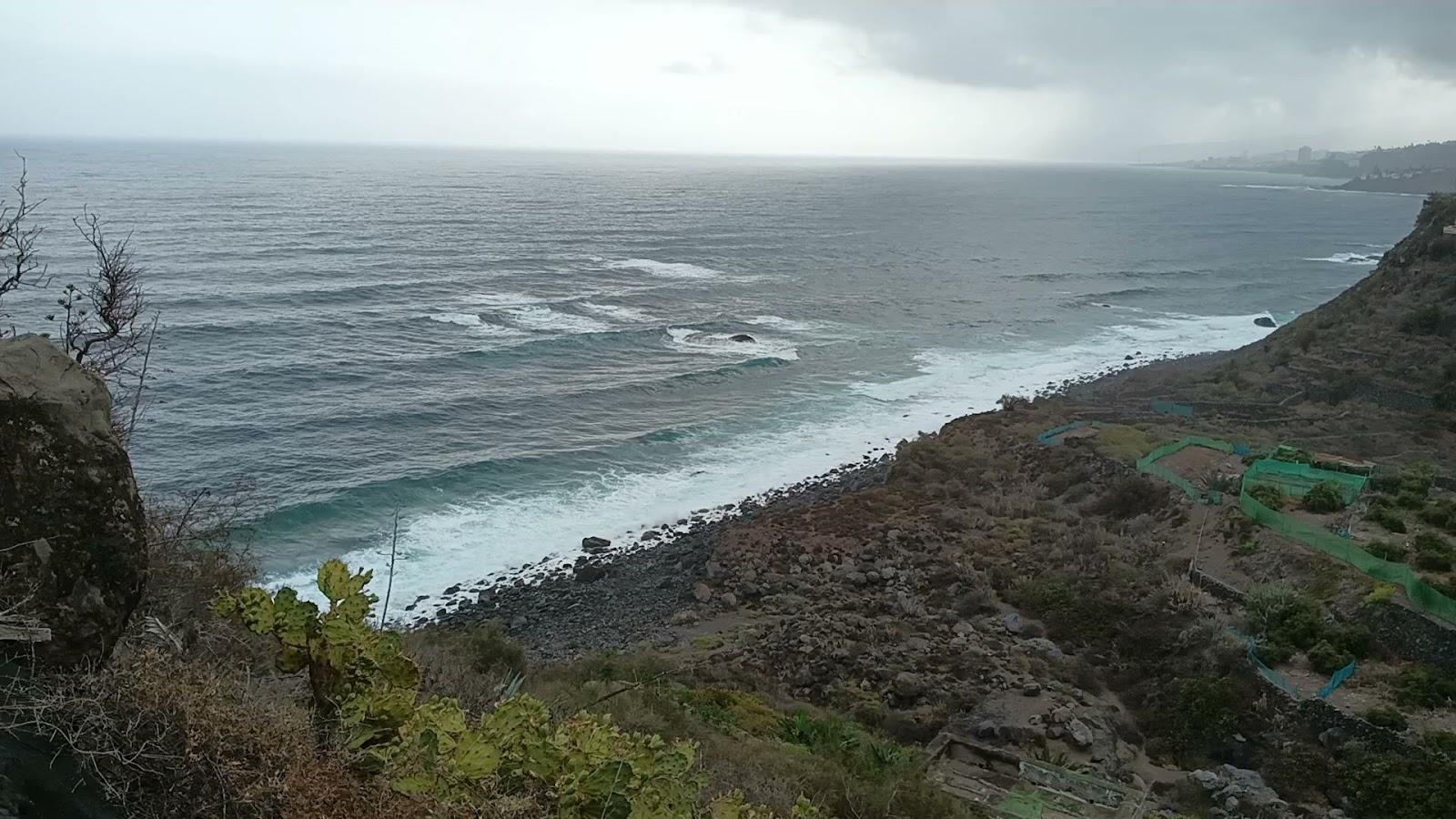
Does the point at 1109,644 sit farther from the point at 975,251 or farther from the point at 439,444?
the point at 975,251

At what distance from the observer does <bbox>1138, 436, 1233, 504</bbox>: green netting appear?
2222cm

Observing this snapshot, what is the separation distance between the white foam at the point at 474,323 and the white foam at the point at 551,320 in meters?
1.51

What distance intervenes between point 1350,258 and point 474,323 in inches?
3900

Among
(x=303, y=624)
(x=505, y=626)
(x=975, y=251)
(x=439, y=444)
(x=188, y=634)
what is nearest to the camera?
(x=303, y=624)

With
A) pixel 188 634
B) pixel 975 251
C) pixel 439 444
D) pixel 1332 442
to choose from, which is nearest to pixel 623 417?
pixel 439 444

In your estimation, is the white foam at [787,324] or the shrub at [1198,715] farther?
the white foam at [787,324]

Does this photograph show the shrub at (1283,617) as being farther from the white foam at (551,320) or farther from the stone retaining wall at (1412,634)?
the white foam at (551,320)

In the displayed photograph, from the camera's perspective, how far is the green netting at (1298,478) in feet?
69.2

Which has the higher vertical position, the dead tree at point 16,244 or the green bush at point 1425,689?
the dead tree at point 16,244

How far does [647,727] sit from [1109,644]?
11849mm

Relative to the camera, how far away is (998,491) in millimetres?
26891

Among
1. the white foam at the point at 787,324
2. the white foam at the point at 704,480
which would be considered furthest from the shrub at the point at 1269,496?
the white foam at the point at 787,324

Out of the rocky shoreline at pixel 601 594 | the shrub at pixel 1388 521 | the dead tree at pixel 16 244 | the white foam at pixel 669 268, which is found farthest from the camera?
the white foam at pixel 669 268

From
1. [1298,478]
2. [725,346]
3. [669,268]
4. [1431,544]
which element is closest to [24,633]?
[1431,544]
